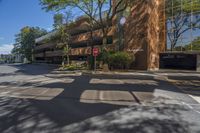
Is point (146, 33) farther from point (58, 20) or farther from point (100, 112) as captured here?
point (100, 112)

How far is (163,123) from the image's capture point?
31.5ft

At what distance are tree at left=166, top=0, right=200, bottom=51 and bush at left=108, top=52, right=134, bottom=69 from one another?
5.68 meters

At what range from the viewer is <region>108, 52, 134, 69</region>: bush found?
34.7 meters

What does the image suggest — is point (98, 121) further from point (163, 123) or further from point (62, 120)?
point (163, 123)

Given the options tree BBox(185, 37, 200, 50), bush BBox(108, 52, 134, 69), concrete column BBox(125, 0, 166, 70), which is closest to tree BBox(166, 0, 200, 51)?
concrete column BBox(125, 0, 166, 70)

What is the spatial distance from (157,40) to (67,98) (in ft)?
83.6

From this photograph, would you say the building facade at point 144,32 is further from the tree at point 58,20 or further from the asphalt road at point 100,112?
the asphalt road at point 100,112

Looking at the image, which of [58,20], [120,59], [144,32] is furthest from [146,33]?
[58,20]

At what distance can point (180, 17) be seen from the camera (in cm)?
3634

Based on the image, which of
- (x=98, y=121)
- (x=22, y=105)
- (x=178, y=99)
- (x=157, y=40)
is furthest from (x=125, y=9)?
(x=98, y=121)

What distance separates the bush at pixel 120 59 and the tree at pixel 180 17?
568 cm

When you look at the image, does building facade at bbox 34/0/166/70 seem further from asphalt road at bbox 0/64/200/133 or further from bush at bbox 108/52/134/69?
asphalt road at bbox 0/64/200/133

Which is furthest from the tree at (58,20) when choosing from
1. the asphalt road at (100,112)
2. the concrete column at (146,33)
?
the asphalt road at (100,112)

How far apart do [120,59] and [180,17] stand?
845 centimetres
